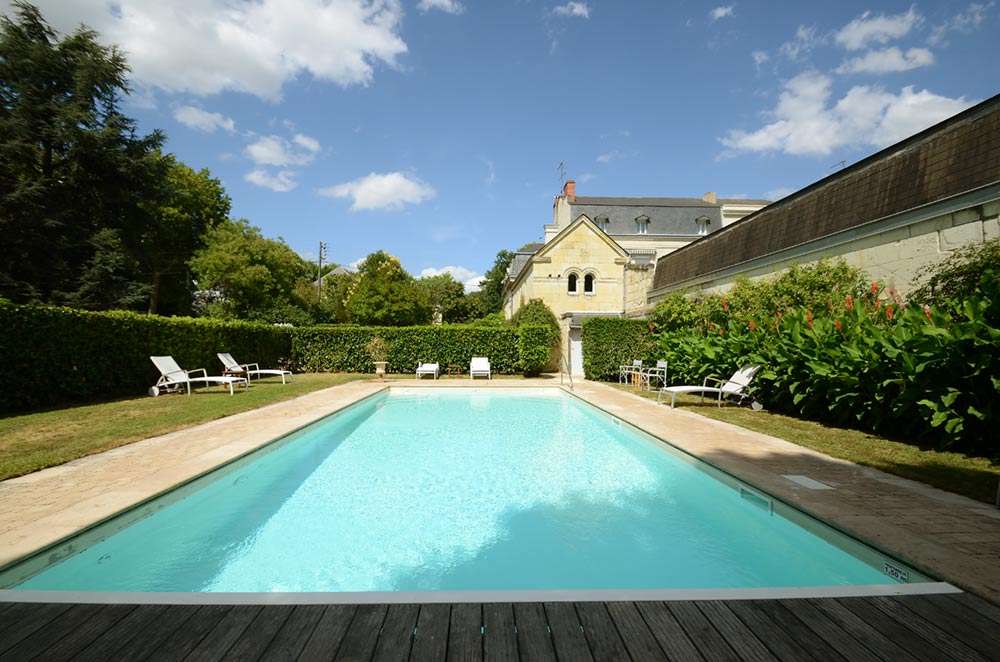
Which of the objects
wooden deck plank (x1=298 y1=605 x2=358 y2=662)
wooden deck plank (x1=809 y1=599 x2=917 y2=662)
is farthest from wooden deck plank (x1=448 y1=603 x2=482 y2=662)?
wooden deck plank (x1=809 y1=599 x2=917 y2=662)

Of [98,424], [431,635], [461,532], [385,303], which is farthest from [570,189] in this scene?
[431,635]

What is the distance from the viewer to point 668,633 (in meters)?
1.93

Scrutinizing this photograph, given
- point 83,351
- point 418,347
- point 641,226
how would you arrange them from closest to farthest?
point 83,351, point 418,347, point 641,226

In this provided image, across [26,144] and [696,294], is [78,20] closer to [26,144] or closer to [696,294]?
[26,144]

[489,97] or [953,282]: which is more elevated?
[489,97]

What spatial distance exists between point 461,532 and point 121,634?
2.78 metres

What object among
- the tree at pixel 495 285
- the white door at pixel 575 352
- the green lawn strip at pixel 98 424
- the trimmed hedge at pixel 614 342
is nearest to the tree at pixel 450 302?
the tree at pixel 495 285

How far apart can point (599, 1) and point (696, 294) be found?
9.51 metres

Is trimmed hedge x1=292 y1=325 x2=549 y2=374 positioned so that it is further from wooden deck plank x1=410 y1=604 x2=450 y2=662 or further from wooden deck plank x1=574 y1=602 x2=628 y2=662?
wooden deck plank x1=410 y1=604 x2=450 y2=662

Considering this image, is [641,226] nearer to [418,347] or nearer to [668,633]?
[418,347]

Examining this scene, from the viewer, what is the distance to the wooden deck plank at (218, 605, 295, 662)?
175 centimetres

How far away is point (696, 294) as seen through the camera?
48.9 feet

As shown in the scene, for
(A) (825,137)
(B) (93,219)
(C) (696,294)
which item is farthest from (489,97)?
(B) (93,219)

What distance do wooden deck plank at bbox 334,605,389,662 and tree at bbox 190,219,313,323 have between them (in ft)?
115
